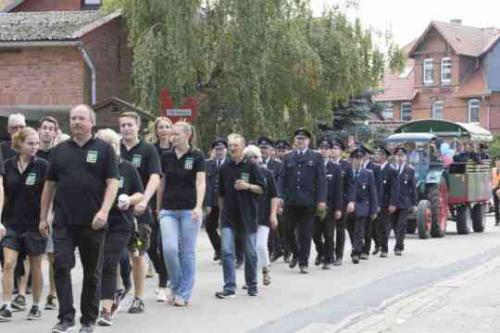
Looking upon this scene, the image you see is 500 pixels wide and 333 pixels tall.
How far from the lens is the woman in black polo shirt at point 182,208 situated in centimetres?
1108

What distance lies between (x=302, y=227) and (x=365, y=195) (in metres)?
2.48

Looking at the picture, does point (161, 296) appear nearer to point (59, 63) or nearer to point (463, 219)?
point (463, 219)

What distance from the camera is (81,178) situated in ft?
28.7

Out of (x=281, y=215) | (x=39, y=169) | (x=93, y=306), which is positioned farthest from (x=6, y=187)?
(x=281, y=215)

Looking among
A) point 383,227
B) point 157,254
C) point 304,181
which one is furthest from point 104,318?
point 383,227

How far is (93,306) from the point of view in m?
8.94

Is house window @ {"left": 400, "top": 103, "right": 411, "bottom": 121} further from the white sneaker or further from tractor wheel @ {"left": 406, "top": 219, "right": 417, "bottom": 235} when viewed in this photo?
the white sneaker

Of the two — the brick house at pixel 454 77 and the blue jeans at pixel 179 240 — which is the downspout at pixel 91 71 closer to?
the blue jeans at pixel 179 240

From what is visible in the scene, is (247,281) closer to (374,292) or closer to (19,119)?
(374,292)

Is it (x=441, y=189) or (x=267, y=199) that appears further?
(x=441, y=189)

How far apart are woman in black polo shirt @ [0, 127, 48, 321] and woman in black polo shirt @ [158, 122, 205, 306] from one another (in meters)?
1.39

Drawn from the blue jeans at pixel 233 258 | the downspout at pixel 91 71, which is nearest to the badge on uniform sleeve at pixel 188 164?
the blue jeans at pixel 233 258

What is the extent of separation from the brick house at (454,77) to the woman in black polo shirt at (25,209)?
201ft

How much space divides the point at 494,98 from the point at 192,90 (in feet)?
153
